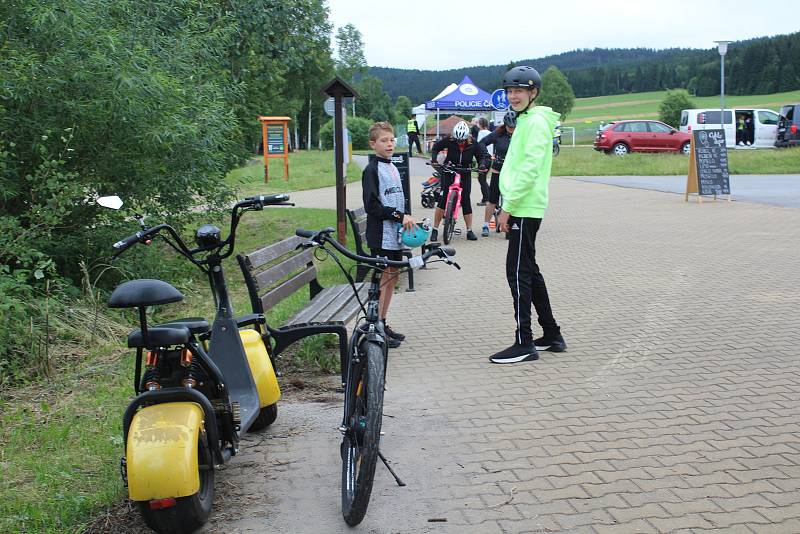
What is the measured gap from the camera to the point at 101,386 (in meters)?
6.23

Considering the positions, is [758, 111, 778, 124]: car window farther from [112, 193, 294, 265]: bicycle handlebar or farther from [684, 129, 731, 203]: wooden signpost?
[112, 193, 294, 265]: bicycle handlebar

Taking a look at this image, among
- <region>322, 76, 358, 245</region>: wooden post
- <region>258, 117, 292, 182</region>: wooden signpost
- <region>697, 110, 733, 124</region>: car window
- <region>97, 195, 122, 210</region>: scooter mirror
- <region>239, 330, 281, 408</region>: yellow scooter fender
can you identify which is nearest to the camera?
<region>97, 195, 122, 210</region>: scooter mirror

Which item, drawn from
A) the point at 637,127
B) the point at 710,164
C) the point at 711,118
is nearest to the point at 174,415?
the point at 710,164

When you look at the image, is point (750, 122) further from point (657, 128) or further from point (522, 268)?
point (522, 268)

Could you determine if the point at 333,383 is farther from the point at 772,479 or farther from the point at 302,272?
the point at 772,479

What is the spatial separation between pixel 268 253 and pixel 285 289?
320 millimetres

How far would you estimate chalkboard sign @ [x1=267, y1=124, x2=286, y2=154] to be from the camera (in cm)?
3004

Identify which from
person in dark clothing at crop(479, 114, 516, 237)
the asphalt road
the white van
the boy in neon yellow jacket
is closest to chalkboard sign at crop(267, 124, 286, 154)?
the asphalt road

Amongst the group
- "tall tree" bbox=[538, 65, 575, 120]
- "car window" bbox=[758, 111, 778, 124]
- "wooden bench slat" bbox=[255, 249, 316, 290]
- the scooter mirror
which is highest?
"tall tree" bbox=[538, 65, 575, 120]

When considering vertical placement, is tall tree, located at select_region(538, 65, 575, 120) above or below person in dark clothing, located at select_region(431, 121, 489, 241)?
above

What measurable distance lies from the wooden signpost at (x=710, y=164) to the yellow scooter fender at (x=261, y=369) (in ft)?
49.3

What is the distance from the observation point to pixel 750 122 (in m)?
40.3

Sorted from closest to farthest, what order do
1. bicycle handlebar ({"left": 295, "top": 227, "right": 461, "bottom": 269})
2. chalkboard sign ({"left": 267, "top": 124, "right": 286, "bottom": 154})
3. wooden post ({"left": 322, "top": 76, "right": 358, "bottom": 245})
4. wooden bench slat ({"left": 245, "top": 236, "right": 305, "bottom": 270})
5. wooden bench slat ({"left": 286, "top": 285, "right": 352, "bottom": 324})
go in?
bicycle handlebar ({"left": 295, "top": 227, "right": 461, "bottom": 269})
wooden bench slat ({"left": 245, "top": 236, "right": 305, "bottom": 270})
wooden bench slat ({"left": 286, "top": 285, "right": 352, "bottom": 324})
wooden post ({"left": 322, "top": 76, "right": 358, "bottom": 245})
chalkboard sign ({"left": 267, "top": 124, "right": 286, "bottom": 154})

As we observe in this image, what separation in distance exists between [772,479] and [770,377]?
6.35 ft
